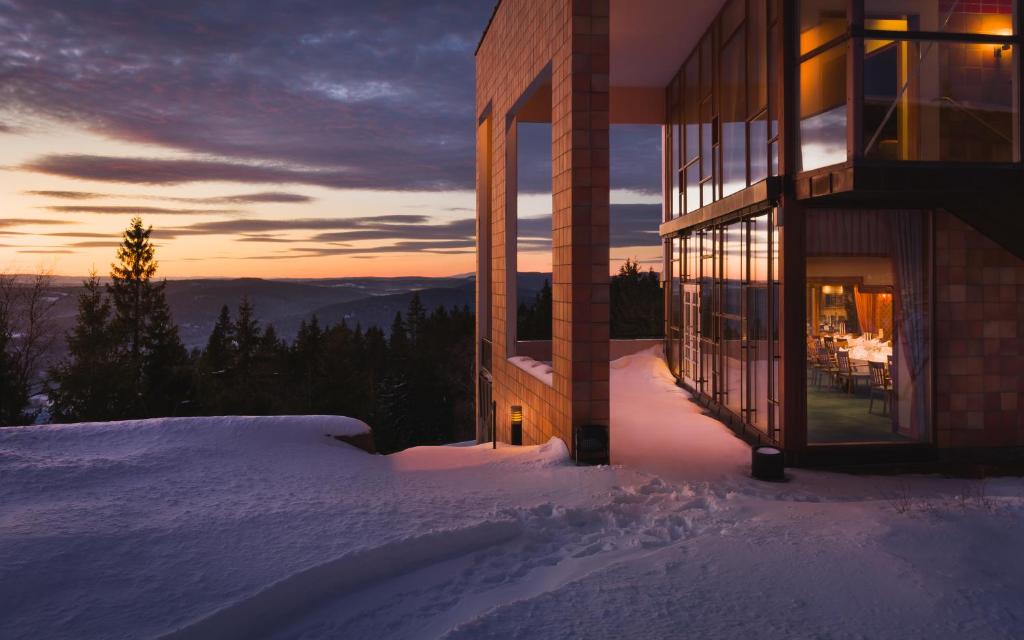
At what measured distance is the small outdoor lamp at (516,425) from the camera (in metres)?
10.5

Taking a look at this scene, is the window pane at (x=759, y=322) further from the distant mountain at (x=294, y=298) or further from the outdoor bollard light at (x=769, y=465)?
the distant mountain at (x=294, y=298)

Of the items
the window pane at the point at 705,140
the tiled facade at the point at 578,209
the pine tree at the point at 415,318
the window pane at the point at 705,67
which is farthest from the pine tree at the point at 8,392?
the pine tree at the point at 415,318

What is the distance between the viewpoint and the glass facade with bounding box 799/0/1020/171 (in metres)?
7.38

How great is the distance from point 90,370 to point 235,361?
15402 millimetres

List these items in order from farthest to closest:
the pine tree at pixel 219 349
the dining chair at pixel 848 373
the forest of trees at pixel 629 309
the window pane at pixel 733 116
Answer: the pine tree at pixel 219 349
the forest of trees at pixel 629 309
the window pane at pixel 733 116
the dining chair at pixel 848 373

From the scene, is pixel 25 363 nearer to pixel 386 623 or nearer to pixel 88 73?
pixel 88 73

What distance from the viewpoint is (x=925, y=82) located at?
7.62m

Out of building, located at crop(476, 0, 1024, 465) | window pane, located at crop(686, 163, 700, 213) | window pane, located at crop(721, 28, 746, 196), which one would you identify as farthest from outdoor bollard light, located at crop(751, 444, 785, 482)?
window pane, located at crop(686, 163, 700, 213)

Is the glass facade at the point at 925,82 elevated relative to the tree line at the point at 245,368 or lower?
elevated

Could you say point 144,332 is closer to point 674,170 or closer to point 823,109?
point 674,170

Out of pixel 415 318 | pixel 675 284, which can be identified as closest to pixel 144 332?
pixel 415 318

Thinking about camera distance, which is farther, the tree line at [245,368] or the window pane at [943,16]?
the tree line at [245,368]

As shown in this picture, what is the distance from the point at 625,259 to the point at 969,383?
4581 centimetres

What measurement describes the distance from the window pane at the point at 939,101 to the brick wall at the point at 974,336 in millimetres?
1093
